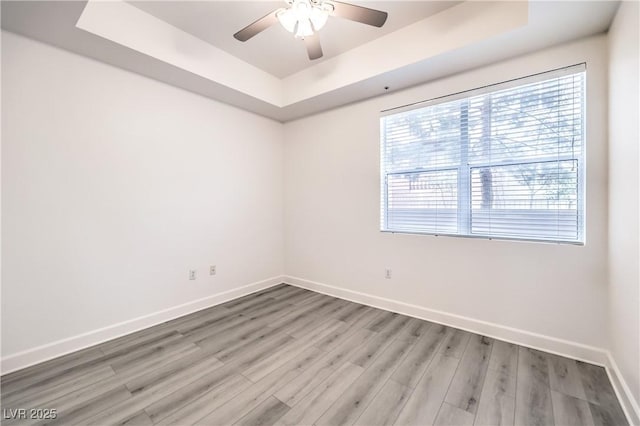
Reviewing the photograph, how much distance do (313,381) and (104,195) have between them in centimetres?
239

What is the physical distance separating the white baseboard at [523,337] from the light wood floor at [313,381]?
0.08 m

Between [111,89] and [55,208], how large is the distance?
1.15 metres

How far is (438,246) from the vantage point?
2812 millimetres

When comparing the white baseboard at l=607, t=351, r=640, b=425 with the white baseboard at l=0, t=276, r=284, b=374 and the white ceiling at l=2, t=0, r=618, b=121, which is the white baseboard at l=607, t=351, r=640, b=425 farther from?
the white baseboard at l=0, t=276, r=284, b=374

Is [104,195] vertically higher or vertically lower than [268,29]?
lower

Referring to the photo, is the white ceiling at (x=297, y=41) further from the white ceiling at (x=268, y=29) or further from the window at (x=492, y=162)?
the window at (x=492, y=162)

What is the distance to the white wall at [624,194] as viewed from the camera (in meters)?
1.50

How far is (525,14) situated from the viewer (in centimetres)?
193

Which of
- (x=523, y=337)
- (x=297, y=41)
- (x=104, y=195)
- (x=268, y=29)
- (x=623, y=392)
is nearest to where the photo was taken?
(x=623, y=392)

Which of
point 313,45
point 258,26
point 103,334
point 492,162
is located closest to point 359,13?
point 313,45

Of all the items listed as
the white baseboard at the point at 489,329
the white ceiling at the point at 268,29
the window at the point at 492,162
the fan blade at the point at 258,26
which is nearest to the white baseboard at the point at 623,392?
the white baseboard at the point at 489,329

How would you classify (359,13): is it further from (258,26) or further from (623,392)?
(623,392)

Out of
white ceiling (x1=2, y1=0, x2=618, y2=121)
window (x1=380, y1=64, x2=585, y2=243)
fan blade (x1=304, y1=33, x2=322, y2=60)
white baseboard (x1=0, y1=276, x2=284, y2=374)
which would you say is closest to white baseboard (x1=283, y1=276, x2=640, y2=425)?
window (x1=380, y1=64, x2=585, y2=243)

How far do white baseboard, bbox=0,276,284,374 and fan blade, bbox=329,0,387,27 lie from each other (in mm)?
3131
